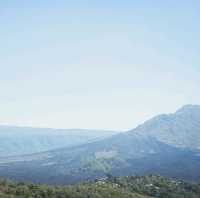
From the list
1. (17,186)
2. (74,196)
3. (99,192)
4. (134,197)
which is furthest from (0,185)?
(134,197)

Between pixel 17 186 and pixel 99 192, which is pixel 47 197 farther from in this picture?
pixel 99 192

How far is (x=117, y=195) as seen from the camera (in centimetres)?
18888

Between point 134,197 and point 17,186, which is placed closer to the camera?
point 17,186

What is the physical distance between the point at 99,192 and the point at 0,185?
4650 centimetres

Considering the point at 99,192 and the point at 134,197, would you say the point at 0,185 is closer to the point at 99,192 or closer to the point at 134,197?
the point at 99,192

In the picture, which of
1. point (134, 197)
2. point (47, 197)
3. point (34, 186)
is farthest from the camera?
point (134, 197)

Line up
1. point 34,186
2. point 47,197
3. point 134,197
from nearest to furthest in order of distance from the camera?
1. point 47,197
2. point 34,186
3. point 134,197

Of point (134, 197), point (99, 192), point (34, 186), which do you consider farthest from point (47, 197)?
point (134, 197)

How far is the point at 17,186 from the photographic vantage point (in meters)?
172

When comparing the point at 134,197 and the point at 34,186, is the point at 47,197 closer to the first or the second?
the point at 34,186

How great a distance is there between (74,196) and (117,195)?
2188cm

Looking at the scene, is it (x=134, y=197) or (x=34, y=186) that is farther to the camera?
(x=134, y=197)

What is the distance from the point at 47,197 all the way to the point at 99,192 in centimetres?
3121

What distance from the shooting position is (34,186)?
583 ft
